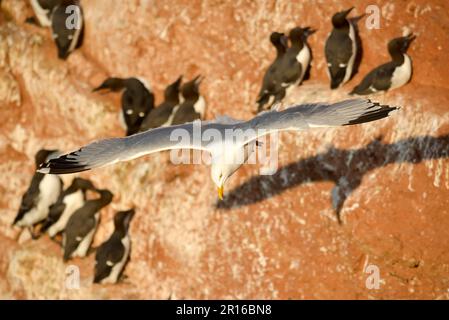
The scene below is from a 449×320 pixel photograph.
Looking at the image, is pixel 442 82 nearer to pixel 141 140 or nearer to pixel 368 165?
pixel 368 165

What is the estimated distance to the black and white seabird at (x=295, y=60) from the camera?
539 inches

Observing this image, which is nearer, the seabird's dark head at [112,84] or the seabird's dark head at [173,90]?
the seabird's dark head at [173,90]

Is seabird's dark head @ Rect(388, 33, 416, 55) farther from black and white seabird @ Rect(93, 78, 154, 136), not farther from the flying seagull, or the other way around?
black and white seabird @ Rect(93, 78, 154, 136)

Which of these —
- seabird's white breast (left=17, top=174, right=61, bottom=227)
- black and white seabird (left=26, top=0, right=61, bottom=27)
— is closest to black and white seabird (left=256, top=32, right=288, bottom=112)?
seabird's white breast (left=17, top=174, right=61, bottom=227)

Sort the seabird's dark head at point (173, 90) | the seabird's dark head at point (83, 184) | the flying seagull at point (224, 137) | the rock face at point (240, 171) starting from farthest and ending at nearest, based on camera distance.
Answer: the seabird's dark head at point (83, 184) → the seabird's dark head at point (173, 90) → the rock face at point (240, 171) → the flying seagull at point (224, 137)

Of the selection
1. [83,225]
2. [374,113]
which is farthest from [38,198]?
[374,113]

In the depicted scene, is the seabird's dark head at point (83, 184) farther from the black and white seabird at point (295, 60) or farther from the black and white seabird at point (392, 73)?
the black and white seabird at point (392, 73)

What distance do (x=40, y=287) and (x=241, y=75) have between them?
13.1 ft

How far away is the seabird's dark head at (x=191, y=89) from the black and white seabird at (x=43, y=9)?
123 inches

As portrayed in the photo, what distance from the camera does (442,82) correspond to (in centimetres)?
1291

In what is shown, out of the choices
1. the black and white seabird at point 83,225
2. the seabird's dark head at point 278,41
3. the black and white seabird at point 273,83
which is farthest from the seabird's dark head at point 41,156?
the seabird's dark head at point 278,41

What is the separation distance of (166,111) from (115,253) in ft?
6.67

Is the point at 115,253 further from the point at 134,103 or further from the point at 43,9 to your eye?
the point at 43,9

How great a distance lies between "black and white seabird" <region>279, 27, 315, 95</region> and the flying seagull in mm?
2123
